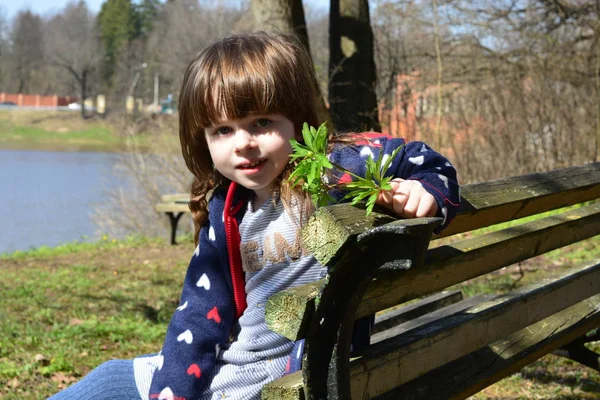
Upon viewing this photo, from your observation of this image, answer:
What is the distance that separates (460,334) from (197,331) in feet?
2.45

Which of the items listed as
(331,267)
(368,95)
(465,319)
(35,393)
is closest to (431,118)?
(368,95)

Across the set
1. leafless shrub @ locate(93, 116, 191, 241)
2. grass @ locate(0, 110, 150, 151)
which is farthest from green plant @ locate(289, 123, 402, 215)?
grass @ locate(0, 110, 150, 151)

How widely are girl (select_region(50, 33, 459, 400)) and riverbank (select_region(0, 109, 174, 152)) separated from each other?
31390 millimetres

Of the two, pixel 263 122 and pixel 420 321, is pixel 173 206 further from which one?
pixel 263 122

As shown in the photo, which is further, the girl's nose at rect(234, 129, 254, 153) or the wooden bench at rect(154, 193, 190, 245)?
the wooden bench at rect(154, 193, 190, 245)

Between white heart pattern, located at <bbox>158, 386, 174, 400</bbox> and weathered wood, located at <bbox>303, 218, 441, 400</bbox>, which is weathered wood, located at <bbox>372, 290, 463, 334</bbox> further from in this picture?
weathered wood, located at <bbox>303, 218, 441, 400</bbox>

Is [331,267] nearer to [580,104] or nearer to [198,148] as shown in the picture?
[198,148]

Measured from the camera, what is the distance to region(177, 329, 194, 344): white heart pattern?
82.8 inches

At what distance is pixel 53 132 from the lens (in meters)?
44.5

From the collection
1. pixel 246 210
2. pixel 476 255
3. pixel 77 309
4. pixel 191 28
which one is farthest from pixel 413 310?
pixel 191 28

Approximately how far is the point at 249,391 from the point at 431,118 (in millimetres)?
9587

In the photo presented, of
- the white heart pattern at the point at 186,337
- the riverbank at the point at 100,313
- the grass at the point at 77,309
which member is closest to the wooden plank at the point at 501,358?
the white heart pattern at the point at 186,337

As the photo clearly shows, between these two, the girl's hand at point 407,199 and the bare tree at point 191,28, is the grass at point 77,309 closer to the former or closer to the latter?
the girl's hand at point 407,199

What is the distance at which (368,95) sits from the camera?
7.27 m
